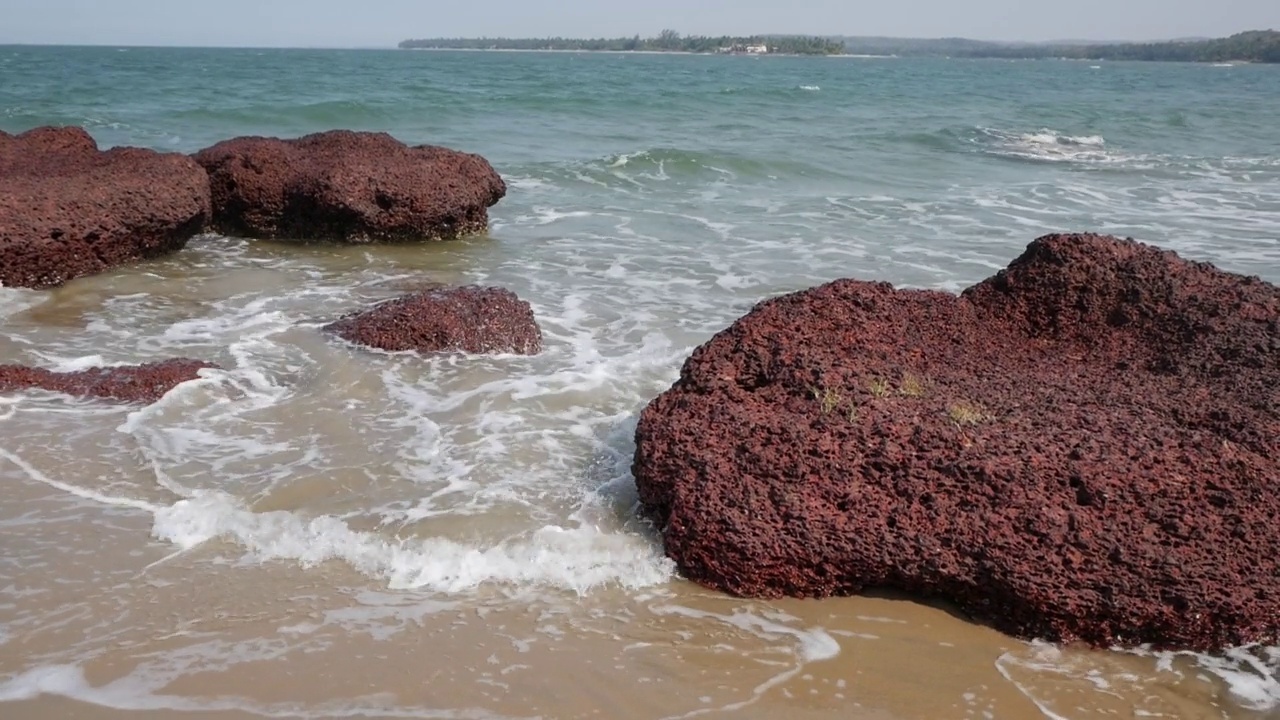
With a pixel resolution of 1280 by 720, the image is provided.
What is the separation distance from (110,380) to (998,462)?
407 cm

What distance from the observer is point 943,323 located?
459 cm

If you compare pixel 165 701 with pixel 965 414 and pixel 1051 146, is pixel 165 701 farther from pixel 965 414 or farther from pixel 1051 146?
pixel 1051 146

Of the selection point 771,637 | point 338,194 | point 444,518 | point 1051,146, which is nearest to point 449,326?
point 444,518

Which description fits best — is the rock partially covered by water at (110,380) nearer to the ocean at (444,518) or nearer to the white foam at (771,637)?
the ocean at (444,518)

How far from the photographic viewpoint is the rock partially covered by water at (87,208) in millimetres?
6914

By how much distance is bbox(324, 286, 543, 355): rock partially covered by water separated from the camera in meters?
5.68

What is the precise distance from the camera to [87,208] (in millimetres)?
7355

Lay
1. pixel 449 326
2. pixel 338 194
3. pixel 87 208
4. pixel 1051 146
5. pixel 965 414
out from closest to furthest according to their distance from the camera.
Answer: pixel 965 414
pixel 449 326
pixel 87 208
pixel 338 194
pixel 1051 146

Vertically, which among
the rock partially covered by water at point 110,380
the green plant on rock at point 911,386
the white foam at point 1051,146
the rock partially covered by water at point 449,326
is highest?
the white foam at point 1051,146

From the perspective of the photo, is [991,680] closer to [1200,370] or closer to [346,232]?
[1200,370]

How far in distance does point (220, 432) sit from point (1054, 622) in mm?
3457

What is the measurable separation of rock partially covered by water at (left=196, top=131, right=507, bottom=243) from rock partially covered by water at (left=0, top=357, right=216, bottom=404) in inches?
144

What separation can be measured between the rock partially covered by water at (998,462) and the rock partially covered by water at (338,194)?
4.99 metres

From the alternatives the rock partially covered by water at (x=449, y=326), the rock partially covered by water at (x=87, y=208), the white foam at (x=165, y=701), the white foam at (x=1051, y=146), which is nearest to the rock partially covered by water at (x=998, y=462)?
the white foam at (x=165, y=701)
